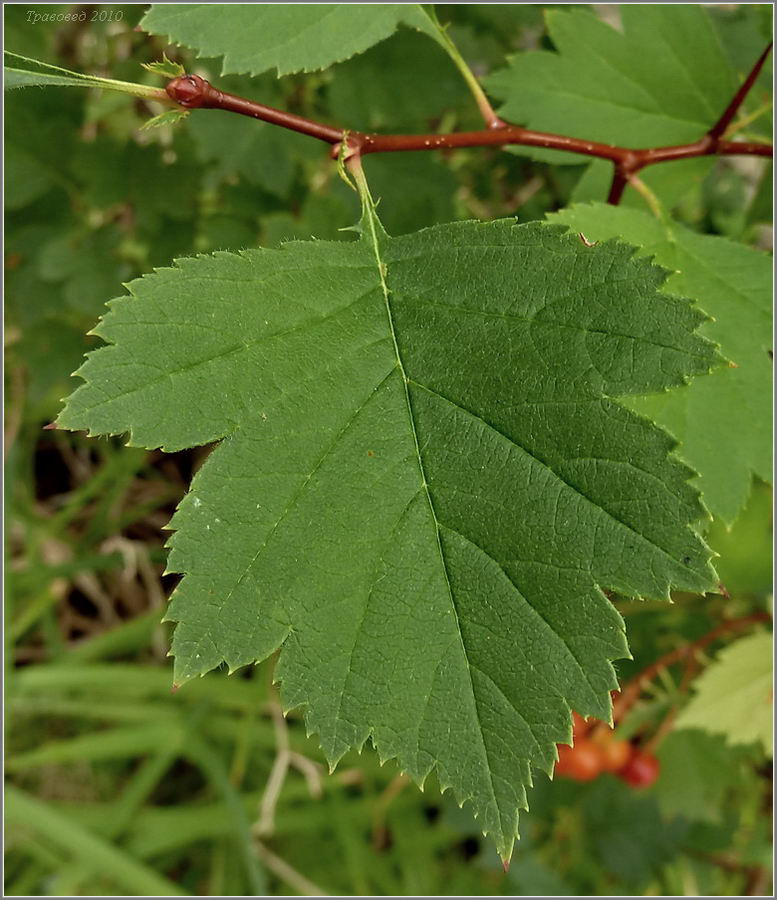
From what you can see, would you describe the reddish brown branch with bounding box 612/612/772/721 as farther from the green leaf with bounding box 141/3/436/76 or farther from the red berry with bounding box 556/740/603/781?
the green leaf with bounding box 141/3/436/76

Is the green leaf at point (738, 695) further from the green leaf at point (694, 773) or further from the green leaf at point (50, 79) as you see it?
the green leaf at point (50, 79)

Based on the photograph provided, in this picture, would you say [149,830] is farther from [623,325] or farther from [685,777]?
[623,325]

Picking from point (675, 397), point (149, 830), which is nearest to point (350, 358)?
point (675, 397)

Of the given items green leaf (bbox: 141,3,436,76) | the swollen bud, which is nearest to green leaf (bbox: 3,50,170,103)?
the swollen bud

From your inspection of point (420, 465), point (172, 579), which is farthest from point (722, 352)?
point (172, 579)

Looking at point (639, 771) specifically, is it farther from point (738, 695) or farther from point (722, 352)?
point (722, 352)
